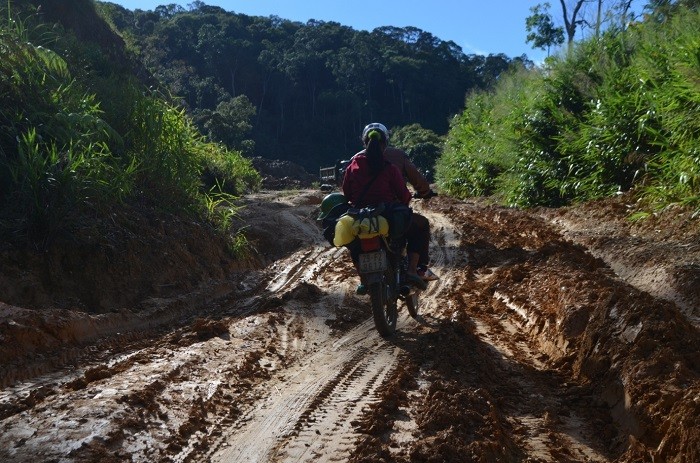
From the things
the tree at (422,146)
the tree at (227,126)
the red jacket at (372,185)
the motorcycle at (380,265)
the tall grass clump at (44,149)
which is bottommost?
the motorcycle at (380,265)

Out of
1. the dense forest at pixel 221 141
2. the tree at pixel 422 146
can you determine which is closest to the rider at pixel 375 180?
the dense forest at pixel 221 141

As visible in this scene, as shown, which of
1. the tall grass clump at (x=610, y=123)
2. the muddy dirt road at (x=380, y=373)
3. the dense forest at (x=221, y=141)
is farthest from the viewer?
Answer: the tall grass clump at (x=610, y=123)

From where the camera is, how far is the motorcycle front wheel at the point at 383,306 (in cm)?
555

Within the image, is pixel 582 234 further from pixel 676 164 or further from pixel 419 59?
pixel 419 59

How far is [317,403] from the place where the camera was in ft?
13.2

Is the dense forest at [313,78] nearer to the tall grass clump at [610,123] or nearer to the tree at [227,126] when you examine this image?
the tree at [227,126]

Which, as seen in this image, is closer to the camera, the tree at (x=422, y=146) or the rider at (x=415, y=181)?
the rider at (x=415, y=181)

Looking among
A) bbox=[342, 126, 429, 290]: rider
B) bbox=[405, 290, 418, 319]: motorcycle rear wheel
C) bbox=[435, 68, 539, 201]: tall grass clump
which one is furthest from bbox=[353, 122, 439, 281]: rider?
bbox=[435, 68, 539, 201]: tall grass clump

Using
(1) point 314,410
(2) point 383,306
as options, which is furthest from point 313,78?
(1) point 314,410

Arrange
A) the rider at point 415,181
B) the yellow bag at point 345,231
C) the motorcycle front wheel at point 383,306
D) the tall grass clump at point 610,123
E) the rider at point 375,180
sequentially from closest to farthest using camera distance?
the yellow bag at point 345,231 < the motorcycle front wheel at point 383,306 < the rider at point 375,180 < the rider at point 415,181 < the tall grass clump at point 610,123

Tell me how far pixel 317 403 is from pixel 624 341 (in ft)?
6.40

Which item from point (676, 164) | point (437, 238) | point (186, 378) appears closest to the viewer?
point (186, 378)

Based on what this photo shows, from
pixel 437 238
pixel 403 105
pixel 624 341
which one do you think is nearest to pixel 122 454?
pixel 624 341

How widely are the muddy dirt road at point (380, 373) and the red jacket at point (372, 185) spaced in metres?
1.15
